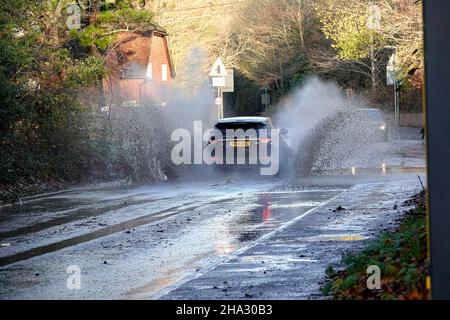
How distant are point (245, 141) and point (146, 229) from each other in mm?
10258

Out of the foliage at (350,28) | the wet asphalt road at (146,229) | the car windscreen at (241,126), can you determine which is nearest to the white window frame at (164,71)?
the foliage at (350,28)

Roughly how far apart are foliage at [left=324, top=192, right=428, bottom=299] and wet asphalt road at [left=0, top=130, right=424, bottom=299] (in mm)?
738

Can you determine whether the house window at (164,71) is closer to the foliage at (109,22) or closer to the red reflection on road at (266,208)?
the foliage at (109,22)

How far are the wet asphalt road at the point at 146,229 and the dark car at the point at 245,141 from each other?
55 centimetres

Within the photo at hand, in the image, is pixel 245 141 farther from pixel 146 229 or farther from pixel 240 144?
pixel 146 229

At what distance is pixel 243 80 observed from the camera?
68.4m

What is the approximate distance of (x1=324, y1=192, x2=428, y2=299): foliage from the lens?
7754 mm

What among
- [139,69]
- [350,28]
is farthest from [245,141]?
[139,69]

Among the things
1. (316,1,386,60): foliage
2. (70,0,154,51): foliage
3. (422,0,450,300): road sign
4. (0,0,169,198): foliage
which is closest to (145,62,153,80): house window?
(316,1,386,60): foliage
